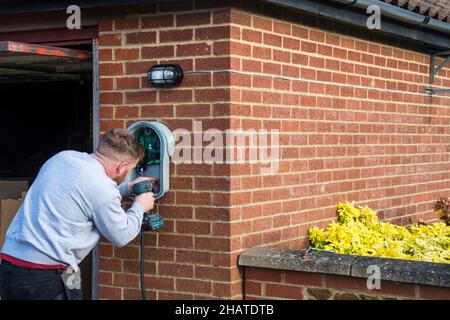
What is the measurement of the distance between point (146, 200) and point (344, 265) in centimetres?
139

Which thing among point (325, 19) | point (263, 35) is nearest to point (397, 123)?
point (325, 19)

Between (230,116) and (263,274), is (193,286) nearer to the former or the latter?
(263,274)

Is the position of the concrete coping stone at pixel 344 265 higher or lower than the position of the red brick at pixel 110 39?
lower

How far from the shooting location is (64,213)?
4852mm

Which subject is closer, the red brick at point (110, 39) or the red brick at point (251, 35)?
the red brick at point (251, 35)

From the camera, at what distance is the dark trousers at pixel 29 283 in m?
4.85

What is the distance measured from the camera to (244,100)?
5.78 m

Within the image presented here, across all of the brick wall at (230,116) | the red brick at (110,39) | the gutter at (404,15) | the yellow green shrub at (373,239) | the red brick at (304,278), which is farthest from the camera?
the gutter at (404,15)

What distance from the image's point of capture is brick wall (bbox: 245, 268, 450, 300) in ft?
17.3

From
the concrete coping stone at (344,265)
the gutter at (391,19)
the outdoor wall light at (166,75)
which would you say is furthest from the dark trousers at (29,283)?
Answer: the gutter at (391,19)

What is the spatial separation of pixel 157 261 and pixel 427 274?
1.92 meters

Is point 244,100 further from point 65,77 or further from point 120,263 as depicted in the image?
point 65,77

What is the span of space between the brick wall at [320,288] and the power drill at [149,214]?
2.42 ft

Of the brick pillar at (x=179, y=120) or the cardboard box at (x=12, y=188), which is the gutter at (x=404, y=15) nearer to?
the brick pillar at (x=179, y=120)
